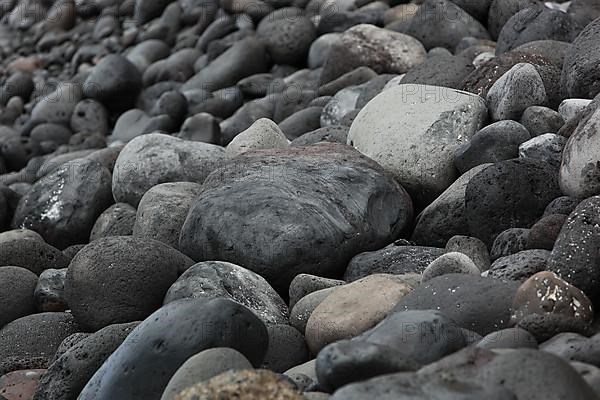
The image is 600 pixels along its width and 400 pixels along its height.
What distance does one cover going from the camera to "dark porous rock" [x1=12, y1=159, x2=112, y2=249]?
311 inches

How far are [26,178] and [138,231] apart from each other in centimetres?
435

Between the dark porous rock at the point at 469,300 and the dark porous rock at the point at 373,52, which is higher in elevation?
the dark porous rock at the point at 469,300

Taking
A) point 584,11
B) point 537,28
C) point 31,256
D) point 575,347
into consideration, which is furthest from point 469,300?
point 584,11

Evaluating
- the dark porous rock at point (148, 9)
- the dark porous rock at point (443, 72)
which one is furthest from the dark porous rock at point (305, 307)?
the dark porous rock at point (148, 9)

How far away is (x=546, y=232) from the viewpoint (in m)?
5.03

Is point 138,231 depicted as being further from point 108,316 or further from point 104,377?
point 104,377

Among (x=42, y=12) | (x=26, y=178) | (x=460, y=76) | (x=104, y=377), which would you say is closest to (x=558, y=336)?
(x=104, y=377)

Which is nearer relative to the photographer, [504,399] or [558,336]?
[504,399]

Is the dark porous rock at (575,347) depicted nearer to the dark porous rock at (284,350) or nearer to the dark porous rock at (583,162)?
the dark porous rock at (284,350)

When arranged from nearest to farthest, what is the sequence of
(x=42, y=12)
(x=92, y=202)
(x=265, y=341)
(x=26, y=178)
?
(x=265, y=341) → (x=92, y=202) → (x=26, y=178) → (x=42, y=12)

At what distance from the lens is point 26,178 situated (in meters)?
10.8

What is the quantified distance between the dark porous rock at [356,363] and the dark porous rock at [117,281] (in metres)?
2.12

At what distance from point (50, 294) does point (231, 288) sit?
1340mm

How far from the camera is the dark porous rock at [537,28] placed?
27.9 ft
